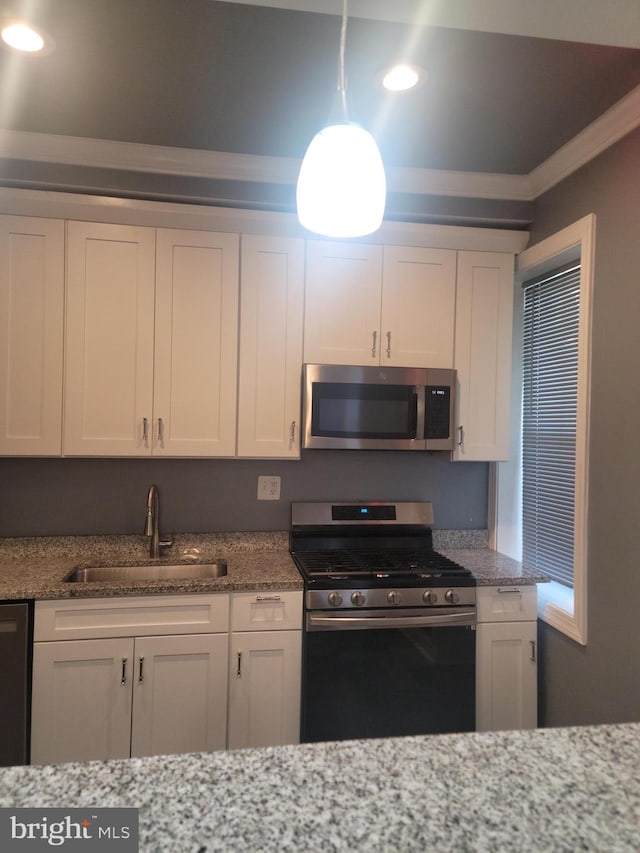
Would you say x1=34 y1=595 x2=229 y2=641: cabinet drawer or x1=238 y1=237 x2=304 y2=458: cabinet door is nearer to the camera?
x1=34 y1=595 x2=229 y2=641: cabinet drawer

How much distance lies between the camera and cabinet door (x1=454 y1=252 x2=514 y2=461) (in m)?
2.71

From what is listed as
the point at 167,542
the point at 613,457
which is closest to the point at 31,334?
the point at 167,542

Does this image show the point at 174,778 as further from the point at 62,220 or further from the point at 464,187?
the point at 464,187

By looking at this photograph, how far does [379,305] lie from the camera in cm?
264

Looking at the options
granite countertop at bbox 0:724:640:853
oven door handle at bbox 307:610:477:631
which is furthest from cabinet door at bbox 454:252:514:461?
granite countertop at bbox 0:724:640:853

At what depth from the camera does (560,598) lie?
2482mm

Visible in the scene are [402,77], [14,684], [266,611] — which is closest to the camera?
[402,77]

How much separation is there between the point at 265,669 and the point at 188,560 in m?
0.64

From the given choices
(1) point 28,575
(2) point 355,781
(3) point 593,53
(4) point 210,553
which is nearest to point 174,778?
(2) point 355,781

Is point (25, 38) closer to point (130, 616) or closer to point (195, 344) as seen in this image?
point (195, 344)

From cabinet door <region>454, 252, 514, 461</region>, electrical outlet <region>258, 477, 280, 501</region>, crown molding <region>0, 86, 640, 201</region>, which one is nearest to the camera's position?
crown molding <region>0, 86, 640, 201</region>

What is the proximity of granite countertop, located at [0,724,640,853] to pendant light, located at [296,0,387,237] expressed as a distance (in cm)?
96

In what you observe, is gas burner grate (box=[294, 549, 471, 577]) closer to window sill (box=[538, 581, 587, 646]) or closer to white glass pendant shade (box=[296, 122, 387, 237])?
window sill (box=[538, 581, 587, 646])

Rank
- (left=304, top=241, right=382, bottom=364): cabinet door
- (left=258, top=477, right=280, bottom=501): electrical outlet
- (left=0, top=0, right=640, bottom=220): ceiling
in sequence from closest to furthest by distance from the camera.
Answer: (left=0, top=0, right=640, bottom=220): ceiling < (left=304, top=241, right=382, bottom=364): cabinet door < (left=258, top=477, right=280, bottom=501): electrical outlet
